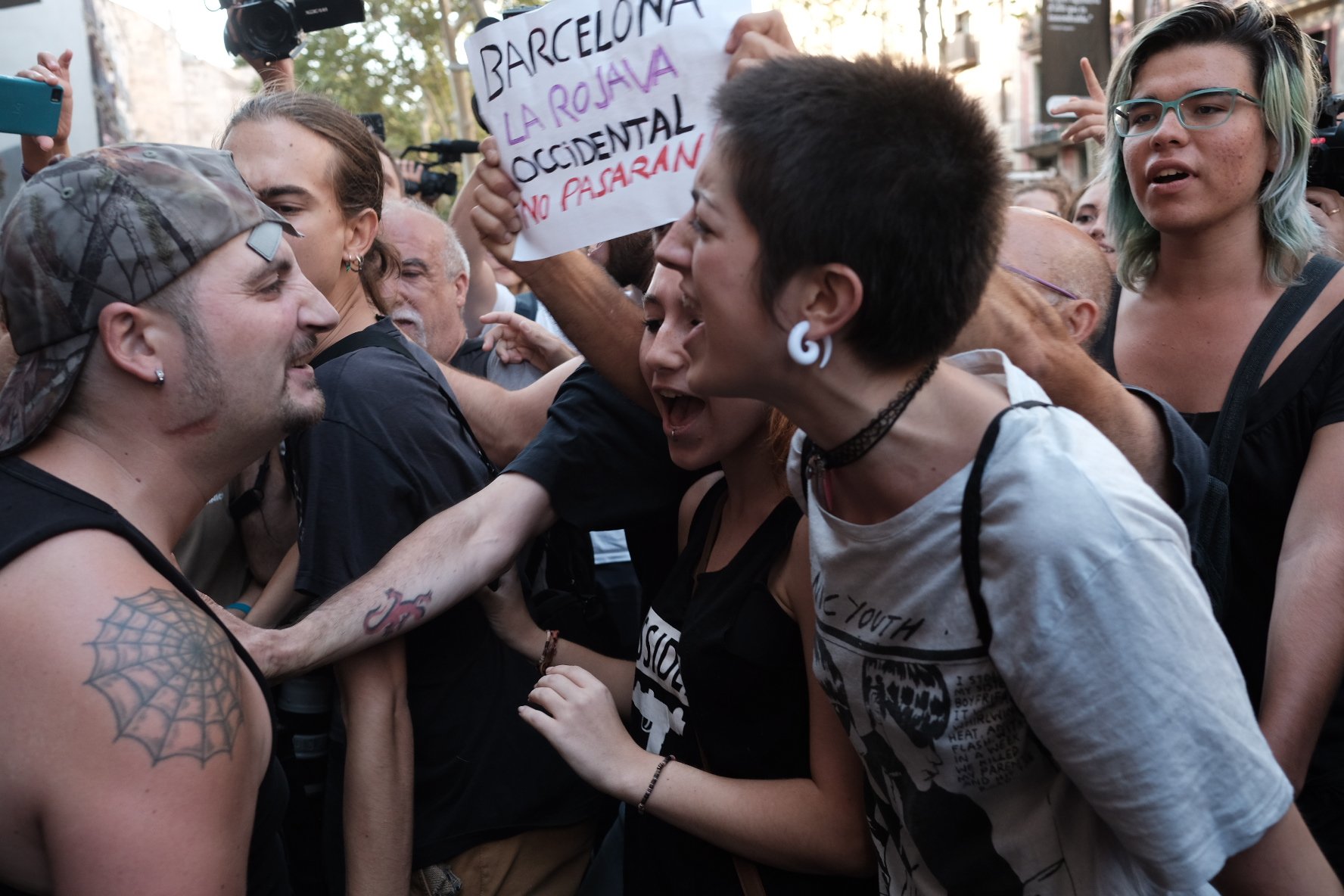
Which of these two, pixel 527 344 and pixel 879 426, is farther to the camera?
pixel 527 344

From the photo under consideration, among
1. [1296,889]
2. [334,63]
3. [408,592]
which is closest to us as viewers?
[1296,889]

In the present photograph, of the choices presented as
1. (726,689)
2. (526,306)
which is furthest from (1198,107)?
(526,306)

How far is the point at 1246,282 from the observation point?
7.68ft

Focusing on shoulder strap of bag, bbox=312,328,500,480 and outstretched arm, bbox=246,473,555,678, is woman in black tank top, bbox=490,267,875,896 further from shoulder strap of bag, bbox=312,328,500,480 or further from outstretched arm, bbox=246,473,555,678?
shoulder strap of bag, bbox=312,328,500,480

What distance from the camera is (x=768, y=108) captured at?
134 cm

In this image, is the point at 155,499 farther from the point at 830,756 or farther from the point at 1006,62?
the point at 1006,62

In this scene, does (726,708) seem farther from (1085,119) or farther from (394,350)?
(1085,119)

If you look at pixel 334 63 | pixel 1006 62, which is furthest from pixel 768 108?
pixel 1006 62

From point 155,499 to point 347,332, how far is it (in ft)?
2.89

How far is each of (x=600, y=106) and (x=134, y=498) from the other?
108 cm

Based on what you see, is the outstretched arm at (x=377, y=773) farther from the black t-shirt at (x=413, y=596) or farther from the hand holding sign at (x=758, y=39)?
the hand holding sign at (x=758, y=39)

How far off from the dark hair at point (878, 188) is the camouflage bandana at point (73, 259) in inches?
35.6

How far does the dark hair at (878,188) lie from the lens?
1287 millimetres

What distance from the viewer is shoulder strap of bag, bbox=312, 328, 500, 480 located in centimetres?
238
